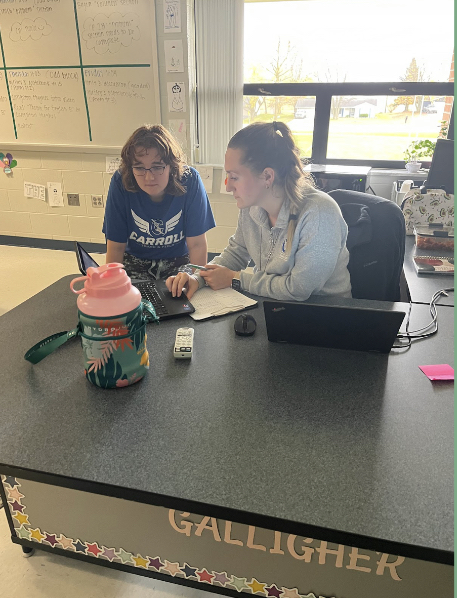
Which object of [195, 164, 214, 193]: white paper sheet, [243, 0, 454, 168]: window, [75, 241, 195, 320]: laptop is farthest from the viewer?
[195, 164, 214, 193]: white paper sheet

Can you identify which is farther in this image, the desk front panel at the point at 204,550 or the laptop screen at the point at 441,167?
the laptop screen at the point at 441,167

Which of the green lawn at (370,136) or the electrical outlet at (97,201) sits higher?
the green lawn at (370,136)

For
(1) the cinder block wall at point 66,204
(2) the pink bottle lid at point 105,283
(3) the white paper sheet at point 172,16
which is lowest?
(1) the cinder block wall at point 66,204

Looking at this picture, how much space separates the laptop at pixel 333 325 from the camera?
1072 millimetres

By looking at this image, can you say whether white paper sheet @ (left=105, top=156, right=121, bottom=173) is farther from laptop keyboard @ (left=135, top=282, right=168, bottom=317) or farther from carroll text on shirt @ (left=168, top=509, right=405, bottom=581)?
carroll text on shirt @ (left=168, top=509, right=405, bottom=581)

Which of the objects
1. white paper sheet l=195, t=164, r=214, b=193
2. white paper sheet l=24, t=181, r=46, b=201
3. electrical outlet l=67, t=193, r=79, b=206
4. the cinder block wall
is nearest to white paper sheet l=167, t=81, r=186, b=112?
white paper sheet l=195, t=164, r=214, b=193

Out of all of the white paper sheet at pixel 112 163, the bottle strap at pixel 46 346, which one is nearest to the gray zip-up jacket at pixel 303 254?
the bottle strap at pixel 46 346

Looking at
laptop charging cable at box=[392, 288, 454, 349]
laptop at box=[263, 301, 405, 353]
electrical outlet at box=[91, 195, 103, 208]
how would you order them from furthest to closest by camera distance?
electrical outlet at box=[91, 195, 103, 208], laptop charging cable at box=[392, 288, 454, 349], laptop at box=[263, 301, 405, 353]

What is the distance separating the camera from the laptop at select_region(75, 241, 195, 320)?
1.38 meters

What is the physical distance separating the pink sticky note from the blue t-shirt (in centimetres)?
126

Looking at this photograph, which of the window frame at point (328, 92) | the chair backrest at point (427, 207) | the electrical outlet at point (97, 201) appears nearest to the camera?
the chair backrest at point (427, 207)

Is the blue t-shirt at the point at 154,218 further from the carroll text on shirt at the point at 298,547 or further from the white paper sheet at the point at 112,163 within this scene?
the white paper sheet at the point at 112,163

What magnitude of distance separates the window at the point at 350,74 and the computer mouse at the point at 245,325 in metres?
2.61

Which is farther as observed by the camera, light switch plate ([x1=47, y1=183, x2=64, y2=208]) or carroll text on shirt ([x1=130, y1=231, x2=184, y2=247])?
light switch plate ([x1=47, y1=183, x2=64, y2=208])
